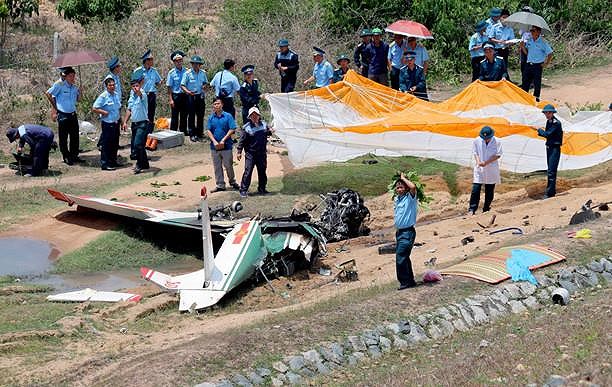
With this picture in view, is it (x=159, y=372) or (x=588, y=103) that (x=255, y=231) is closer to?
(x=159, y=372)

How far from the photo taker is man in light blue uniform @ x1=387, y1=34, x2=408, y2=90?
72.7 feet

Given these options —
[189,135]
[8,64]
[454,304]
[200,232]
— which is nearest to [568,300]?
[454,304]

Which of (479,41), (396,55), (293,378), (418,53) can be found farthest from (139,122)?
(293,378)

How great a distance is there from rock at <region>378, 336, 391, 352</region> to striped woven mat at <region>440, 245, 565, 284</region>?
2.05 meters

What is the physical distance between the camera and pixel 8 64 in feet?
92.7

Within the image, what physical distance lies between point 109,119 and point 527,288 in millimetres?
10028

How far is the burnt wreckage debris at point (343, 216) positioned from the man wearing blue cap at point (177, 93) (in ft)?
20.7

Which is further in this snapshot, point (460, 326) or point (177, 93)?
point (177, 93)

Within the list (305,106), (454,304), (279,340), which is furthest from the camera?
(305,106)

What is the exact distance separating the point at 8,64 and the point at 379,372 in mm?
20575

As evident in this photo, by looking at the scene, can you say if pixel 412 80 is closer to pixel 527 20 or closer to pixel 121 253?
pixel 527 20

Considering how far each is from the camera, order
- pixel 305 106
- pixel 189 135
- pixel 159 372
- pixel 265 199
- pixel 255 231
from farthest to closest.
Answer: pixel 189 135 < pixel 305 106 < pixel 265 199 < pixel 255 231 < pixel 159 372

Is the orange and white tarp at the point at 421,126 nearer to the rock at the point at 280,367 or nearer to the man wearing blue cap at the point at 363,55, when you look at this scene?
the man wearing blue cap at the point at 363,55

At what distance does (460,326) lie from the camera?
38.3 feet
